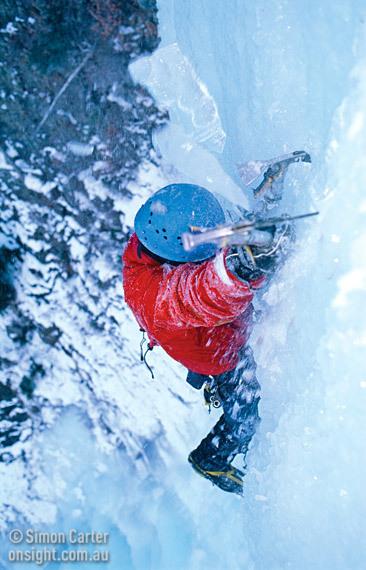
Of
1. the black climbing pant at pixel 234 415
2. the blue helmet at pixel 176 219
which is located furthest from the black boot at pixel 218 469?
the blue helmet at pixel 176 219

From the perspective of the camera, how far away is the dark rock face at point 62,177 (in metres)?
3.03

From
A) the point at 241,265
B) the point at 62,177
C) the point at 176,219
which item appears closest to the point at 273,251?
the point at 241,265

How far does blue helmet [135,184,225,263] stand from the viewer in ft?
4.92

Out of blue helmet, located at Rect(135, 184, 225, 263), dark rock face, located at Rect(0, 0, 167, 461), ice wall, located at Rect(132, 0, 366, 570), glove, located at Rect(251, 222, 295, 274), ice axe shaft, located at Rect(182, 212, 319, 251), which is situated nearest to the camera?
ice axe shaft, located at Rect(182, 212, 319, 251)

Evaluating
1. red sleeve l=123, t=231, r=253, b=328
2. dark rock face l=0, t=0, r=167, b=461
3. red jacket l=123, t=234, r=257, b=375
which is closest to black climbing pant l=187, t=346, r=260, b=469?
red jacket l=123, t=234, r=257, b=375

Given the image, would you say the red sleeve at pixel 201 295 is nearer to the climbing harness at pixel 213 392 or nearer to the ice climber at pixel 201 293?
the ice climber at pixel 201 293

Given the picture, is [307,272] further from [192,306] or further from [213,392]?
[213,392]

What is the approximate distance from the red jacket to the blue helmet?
0.17 feet

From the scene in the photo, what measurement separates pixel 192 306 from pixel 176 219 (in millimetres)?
302

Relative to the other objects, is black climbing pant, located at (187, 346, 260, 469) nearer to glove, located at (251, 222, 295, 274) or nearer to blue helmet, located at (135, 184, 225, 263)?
blue helmet, located at (135, 184, 225, 263)

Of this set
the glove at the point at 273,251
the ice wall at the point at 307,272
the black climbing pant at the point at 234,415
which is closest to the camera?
the glove at the point at 273,251

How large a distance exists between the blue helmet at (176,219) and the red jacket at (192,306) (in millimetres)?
53

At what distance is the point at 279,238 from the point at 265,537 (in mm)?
1255

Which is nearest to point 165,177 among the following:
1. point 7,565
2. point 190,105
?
point 190,105
